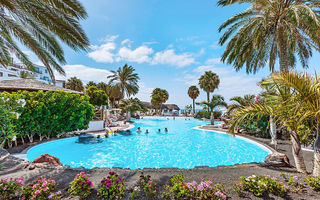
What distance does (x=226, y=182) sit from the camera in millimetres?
3732

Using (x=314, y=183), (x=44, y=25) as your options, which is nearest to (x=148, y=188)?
(x=314, y=183)

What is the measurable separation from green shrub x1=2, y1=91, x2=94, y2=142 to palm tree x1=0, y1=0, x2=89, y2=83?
12.1 ft

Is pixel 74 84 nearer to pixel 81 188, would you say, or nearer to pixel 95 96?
pixel 95 96

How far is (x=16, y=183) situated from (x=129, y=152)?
23.3 feet

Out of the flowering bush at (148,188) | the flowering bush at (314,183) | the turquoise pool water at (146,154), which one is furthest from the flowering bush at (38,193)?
the flowering bush at (314,183)

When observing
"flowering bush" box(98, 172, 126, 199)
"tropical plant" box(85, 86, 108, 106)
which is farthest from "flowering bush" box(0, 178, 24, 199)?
"tropical plant" box(85, 86, 108, 106)

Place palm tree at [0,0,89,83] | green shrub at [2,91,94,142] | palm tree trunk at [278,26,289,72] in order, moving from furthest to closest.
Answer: green shrub at [2,91,94,142]
palm tree trunk at [278,26,289,72]
palm tree at [0,0,89,83]

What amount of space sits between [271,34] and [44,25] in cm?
1264

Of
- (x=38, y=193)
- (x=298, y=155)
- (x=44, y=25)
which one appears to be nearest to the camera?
(x=38, y=193)

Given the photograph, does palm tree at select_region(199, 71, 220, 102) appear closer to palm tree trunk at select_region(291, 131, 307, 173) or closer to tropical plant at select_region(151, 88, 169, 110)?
tropical plant at select_region(151, 88, 169, 110)

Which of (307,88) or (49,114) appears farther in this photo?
(49,114)

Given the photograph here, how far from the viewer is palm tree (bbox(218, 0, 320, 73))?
6230 mm

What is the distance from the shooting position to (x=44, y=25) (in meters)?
4.56

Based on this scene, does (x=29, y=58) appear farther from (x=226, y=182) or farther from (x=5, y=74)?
(x=5, y=74)
